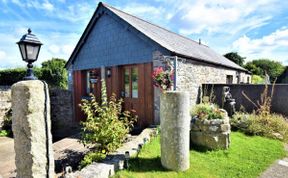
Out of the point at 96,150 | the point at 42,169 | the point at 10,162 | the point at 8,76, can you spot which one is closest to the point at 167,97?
the point at 96,150

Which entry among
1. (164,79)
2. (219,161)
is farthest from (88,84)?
(219,161)

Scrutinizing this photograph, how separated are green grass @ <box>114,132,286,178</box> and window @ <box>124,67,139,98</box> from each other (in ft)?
9.82

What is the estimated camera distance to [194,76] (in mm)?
8031

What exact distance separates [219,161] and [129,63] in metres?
5.17

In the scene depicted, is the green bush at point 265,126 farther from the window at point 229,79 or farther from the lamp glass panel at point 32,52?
the lamp glass panel at point 32,52

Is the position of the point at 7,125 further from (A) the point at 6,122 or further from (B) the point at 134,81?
(B) the point at 134,81

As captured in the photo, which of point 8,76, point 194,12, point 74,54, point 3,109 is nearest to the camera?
point 3,109

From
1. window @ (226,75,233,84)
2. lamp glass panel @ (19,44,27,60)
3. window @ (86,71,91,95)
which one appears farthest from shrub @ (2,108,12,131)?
window @ (226,75,233,84)

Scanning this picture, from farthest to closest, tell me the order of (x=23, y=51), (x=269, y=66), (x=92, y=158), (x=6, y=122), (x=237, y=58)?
1. (x=269, y=66)
2. (x=237, y=58)
3. (x=6, y=122)
4. (x=92, y=158)
5. (x=23, y=51)

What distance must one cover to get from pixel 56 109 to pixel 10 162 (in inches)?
203

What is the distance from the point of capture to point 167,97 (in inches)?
147

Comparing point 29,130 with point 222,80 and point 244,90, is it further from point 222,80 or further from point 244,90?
point 222,80

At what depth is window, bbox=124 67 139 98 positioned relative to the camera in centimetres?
786

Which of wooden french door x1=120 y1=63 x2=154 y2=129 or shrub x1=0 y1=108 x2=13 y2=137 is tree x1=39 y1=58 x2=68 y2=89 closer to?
shrub x1=0 y1=108 x2=13 y2=137
